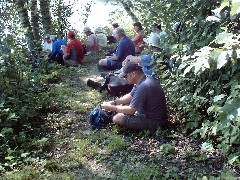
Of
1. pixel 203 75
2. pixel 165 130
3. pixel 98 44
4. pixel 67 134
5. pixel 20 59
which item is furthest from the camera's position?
pixel 98 44

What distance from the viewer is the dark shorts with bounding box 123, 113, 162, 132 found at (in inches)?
204

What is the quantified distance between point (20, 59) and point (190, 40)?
3.41m

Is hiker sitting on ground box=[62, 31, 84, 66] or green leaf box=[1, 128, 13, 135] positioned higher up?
hiker sitting on ground box=[62, 31, 84, 66]

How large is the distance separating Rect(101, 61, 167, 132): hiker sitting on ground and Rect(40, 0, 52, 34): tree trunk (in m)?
7.63

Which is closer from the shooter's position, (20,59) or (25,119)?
(25,119)

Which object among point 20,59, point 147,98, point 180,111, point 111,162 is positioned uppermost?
point 20,59

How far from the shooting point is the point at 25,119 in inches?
219

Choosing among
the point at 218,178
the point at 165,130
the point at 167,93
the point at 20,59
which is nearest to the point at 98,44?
the point at 20,59

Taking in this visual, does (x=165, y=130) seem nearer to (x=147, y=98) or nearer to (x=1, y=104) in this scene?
(x=147, y=98)

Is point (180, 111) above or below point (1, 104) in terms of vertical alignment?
below

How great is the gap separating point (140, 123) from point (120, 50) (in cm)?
407

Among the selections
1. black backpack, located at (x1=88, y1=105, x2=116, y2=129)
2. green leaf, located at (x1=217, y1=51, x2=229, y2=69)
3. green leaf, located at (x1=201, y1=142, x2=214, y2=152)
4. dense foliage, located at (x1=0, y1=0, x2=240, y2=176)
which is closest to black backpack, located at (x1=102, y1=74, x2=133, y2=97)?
dense foliage, located at (x1=0, y1=0, x2=240, y2=176)

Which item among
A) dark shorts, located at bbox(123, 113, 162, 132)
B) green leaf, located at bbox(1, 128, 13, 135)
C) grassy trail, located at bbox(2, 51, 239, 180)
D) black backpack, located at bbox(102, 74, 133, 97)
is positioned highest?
black backpack, located at bbox(102, 74, 133, 97)

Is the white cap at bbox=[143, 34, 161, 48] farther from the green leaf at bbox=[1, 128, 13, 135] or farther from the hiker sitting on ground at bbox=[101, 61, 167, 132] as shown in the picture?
the green leaf at bbox=[1, 128, 13, 135]
